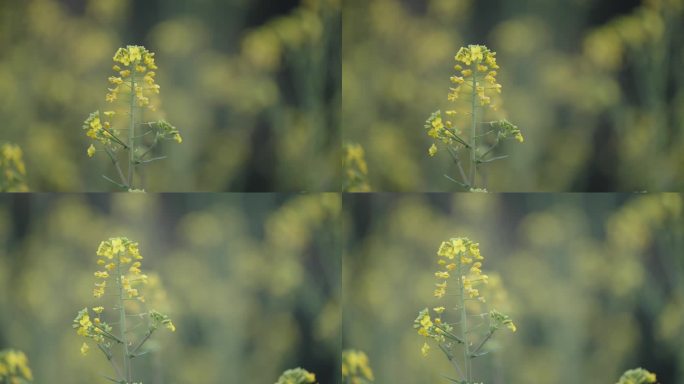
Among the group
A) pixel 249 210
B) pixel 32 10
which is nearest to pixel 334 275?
pixel 249 210

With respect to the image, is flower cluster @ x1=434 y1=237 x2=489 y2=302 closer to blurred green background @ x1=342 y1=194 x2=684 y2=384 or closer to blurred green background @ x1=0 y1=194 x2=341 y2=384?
blurred green background @ x1=342 y1=194 x2=684 y2=384

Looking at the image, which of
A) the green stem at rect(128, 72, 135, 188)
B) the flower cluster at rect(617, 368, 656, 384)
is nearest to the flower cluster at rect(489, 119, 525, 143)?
the flower cluster at rect(617, 368, 656, 384)

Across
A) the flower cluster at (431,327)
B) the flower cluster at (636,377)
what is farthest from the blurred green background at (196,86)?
the flower cluster at (636,377)

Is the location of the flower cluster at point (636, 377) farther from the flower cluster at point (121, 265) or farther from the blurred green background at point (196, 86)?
the flower cluster at point (121, 265)

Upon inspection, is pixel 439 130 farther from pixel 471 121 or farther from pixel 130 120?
pixel 130 120

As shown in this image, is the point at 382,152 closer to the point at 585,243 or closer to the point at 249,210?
the point at 249,210

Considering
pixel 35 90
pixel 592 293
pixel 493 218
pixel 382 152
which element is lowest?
pixel 592 293
